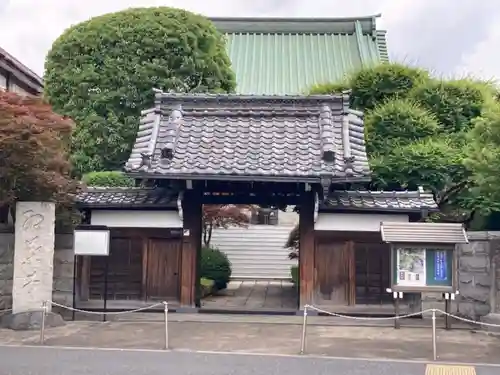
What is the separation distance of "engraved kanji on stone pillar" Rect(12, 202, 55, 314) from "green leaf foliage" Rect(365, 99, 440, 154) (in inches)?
413

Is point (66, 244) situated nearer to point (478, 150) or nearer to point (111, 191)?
point (111, 191)

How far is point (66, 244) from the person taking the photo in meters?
16.5

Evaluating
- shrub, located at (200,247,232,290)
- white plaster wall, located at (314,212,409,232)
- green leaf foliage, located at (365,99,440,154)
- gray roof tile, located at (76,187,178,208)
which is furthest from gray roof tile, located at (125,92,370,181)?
shrub, located at (200,247,232,290)

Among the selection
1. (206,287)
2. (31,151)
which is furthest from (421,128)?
(31,151)

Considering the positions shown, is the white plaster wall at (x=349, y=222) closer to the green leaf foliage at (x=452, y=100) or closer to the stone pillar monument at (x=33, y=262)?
the green leaf foliage at (x=452, y=100)

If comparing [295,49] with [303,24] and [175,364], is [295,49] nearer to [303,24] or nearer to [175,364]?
[303,24]

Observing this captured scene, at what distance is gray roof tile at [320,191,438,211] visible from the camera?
1666 centimetres

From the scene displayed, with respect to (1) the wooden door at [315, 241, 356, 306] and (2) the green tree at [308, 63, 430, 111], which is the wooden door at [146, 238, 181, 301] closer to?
(1) the wooden door at [315, 241, 356, 306]

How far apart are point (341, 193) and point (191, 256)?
4.20 metres

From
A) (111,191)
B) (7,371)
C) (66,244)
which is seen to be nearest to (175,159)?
(111,191)

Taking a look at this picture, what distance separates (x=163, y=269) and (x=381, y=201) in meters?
5.79

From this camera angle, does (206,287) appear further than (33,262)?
Yes

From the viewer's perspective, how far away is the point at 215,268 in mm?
22875

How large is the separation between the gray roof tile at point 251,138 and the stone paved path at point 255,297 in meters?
3.99
